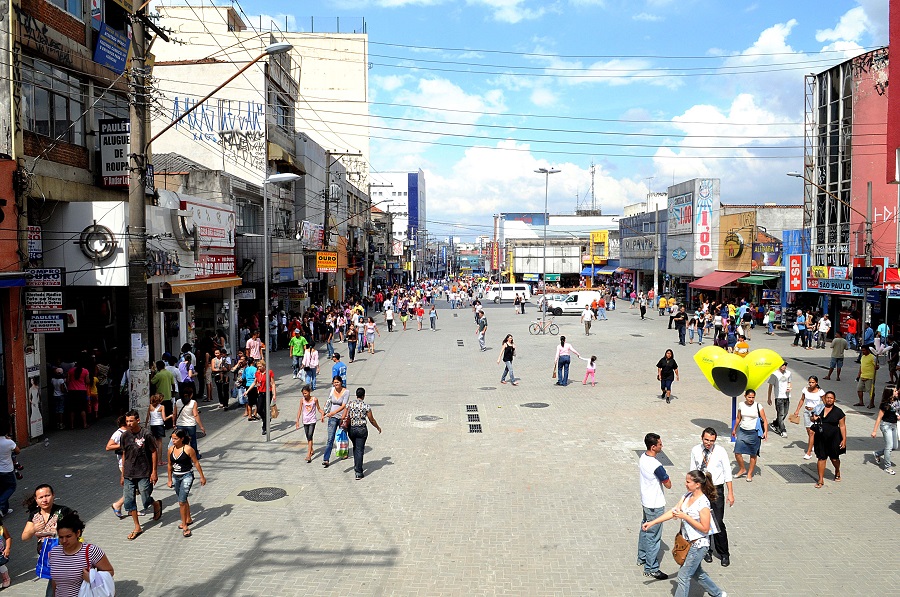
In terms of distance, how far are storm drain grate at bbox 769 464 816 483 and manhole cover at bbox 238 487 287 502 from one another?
8.06 metres

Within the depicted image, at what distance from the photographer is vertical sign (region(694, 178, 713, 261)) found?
157 feet

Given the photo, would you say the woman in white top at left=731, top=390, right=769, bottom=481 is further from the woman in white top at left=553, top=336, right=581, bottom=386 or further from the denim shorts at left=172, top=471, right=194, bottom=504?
the woman in white top at left=553, top=336, right=581, bottom=386

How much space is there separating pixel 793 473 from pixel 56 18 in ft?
56.2

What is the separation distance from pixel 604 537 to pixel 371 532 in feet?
9.77

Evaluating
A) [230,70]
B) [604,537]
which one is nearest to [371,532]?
[604,537]

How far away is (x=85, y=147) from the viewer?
54.3ft

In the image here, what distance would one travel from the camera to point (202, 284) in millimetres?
20609

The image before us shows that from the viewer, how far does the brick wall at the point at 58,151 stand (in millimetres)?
14406

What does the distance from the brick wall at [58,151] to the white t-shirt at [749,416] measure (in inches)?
571

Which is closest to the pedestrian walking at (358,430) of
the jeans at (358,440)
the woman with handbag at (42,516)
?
the jeans at (358,440)

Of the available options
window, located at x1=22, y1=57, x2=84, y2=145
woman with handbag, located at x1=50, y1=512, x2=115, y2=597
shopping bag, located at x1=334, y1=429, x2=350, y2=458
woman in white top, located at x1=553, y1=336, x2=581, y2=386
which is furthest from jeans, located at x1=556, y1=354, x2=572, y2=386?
woman with handbag, located at x1=50, y1=512, x2=115, y2=597

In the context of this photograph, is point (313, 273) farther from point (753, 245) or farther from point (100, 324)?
point (753, 245)

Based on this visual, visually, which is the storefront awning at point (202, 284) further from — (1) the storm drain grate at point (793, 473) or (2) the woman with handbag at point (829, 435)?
(2) the woman with handbag at point (829, 435)

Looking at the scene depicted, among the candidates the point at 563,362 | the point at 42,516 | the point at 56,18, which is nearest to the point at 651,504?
the point at 42,516
